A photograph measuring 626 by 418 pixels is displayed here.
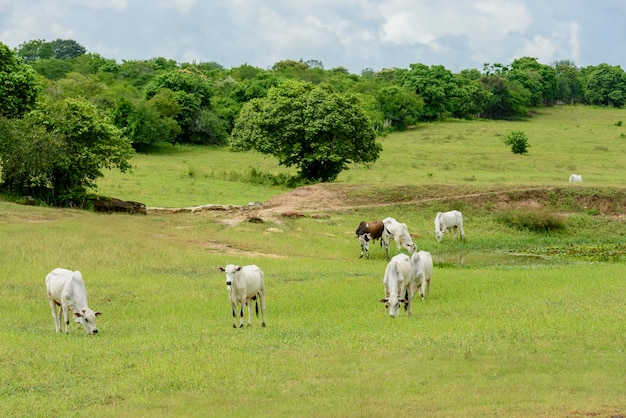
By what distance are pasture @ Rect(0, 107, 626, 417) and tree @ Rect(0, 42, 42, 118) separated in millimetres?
6657

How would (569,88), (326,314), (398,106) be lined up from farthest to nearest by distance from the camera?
(569,88) → (398,106) → (326,314)

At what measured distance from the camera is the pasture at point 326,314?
1204 cm

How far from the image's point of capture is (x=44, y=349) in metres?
14.9

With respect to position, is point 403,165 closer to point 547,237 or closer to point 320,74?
point 547,237

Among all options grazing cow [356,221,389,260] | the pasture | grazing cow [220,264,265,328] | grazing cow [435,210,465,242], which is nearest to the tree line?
the pasture

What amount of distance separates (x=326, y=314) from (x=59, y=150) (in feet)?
76.2

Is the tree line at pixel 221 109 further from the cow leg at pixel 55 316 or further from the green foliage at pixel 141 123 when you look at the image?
the cow leg at pixel 55 316

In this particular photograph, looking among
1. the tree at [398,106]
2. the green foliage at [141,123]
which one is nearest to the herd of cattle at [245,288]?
the green foliage at [141,123]

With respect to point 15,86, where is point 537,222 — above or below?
below

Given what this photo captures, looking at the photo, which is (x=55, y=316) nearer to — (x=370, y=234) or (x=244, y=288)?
(x=244, y=288)

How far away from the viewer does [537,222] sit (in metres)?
38.8

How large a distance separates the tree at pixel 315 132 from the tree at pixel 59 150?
13.3 meters

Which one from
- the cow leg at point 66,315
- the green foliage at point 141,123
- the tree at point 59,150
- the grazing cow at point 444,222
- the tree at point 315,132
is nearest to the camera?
the cow leg at point 66,315

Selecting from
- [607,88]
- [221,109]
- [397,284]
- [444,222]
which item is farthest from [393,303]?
[607,88]
